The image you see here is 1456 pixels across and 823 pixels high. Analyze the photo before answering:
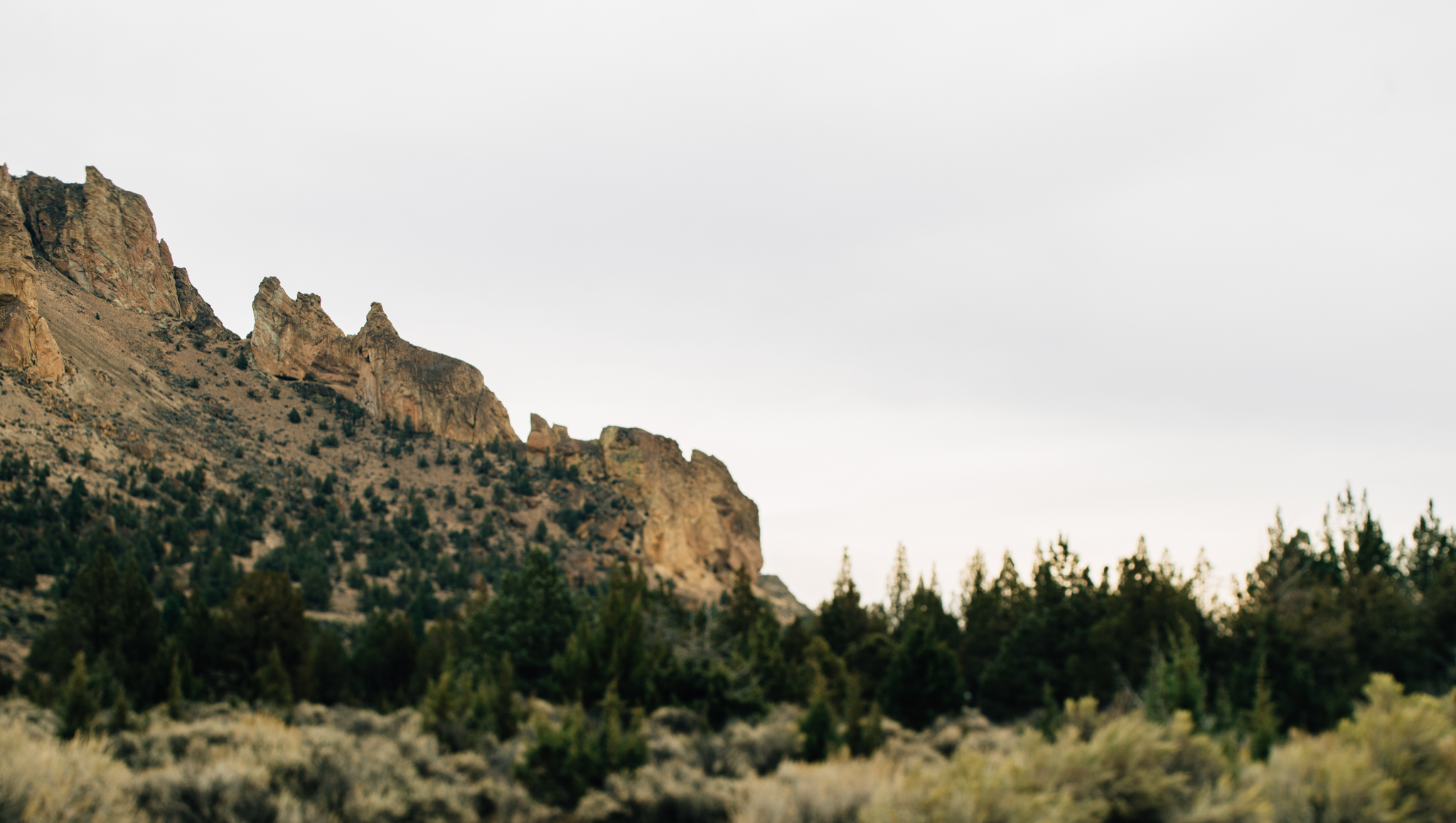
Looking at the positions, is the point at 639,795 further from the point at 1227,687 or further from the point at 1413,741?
the point at 1227,687

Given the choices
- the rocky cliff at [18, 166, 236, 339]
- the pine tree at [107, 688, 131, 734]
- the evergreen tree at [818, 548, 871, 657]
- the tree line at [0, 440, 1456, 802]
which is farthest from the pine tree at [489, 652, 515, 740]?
the rocky cliff at [18, 166, 236, 339]

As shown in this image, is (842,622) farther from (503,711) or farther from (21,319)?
(21,319)

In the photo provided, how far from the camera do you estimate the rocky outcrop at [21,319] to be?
221 feet

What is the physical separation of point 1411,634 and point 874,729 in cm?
2212

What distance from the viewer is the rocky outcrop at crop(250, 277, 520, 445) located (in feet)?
343

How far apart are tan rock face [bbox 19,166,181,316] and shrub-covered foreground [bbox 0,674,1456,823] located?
338 ft

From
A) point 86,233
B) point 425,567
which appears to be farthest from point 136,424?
point 86,233

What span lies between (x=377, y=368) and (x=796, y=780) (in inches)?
4131

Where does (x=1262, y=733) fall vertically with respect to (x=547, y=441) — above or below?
below

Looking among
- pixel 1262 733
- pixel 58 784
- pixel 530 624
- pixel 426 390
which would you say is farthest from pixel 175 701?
pixel 426 390

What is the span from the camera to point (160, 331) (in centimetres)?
9675

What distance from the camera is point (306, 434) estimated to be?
298 feet

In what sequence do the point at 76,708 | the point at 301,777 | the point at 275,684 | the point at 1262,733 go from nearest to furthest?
1. the point at 301,777
2. the point at 1262,733
3. the point at 76,708
4. the point at 275,684

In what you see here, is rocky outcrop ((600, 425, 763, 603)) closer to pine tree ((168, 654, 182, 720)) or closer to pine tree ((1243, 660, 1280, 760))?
pine tree ((168, 654, 182, 720))
